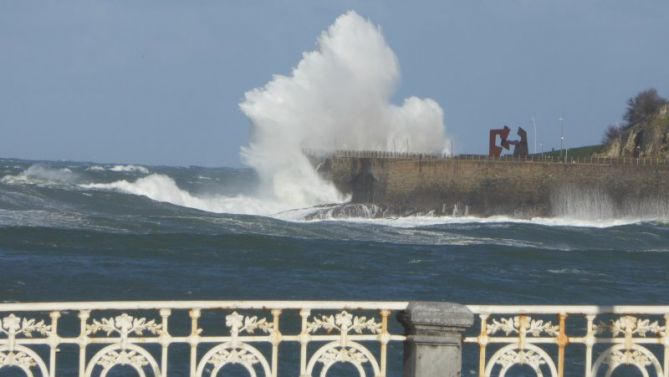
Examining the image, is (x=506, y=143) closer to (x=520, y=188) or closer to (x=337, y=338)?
(x=520, y=188)

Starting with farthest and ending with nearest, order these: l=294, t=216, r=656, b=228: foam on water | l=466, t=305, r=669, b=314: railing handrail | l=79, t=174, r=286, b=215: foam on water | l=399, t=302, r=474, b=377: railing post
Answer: l=79, t=174, r=286, b=215: foam on water < l=294, t=216, r=656, b=228: foam on water < l=466, t=305, r=669, b=314: railing handrail < l=399, t=302, r=474, b=377: railing post

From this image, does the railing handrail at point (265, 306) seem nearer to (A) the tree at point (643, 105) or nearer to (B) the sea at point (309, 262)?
(B) the sea at point (309, 262)

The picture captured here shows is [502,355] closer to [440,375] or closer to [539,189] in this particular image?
[440,375]

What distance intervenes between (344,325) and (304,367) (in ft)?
1.06

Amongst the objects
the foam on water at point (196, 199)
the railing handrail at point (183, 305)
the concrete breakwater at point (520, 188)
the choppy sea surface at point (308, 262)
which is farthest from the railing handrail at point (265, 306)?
the foam on water at point (196, 199)

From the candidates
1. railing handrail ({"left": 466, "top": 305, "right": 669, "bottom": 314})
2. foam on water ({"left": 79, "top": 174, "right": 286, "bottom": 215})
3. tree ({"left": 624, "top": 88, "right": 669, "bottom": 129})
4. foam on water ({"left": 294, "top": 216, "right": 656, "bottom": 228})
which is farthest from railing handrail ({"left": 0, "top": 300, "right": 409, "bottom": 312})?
tree ({"left": 624, "top": 88, "right": 669, "bottom": 129})

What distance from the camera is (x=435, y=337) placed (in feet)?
16.3

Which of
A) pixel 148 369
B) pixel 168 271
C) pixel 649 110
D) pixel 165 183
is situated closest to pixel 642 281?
pixel 168 271

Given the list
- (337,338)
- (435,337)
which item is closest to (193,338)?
(337,338)

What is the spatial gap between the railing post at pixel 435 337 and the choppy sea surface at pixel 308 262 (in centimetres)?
888

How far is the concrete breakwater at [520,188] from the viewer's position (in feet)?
121

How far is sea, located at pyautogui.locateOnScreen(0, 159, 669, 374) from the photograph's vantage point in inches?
574

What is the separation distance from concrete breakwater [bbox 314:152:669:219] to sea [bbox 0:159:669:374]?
6.55 meters

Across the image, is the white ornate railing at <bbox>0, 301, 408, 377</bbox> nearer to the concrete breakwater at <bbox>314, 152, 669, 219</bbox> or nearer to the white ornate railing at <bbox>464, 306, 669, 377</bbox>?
the white ornate railing at <bbox>464, 306, 669, 377</bbox>
